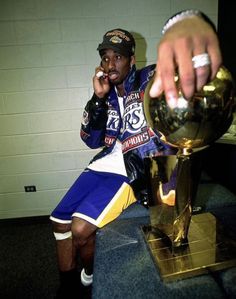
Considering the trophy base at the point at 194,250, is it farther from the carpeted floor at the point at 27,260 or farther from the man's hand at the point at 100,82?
the carpeted floor at the point at 27,260

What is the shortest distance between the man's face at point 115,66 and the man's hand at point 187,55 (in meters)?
1.03

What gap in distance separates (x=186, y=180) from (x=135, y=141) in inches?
18.1

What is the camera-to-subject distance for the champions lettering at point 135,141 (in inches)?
41.7

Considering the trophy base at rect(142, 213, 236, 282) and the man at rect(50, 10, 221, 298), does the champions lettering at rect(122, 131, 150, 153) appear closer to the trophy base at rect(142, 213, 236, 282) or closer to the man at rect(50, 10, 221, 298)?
the man at rect(50, 10, 221, 298)

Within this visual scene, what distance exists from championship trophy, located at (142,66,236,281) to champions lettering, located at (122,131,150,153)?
330mm

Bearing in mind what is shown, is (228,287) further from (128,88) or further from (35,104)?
(35,104)

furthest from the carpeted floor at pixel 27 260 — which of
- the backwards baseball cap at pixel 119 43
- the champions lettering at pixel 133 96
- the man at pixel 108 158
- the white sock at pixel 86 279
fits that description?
the backwards baseball cap at pixel 119 43

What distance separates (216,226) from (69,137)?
1620 mm

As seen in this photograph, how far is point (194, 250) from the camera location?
0.71 meters

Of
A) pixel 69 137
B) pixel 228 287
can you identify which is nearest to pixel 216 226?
pixel 228 287

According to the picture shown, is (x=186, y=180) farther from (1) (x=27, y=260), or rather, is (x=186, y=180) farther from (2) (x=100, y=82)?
(1) (x=27, y=260)

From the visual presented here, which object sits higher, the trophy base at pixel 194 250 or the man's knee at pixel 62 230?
the trophy base at pixel 194 250

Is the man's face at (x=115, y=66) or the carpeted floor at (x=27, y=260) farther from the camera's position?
the carpeted floor at (x=27, y=260)

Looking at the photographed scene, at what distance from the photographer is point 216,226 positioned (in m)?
0.81
